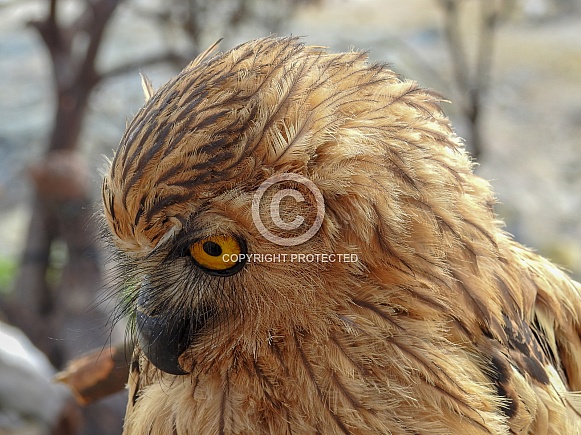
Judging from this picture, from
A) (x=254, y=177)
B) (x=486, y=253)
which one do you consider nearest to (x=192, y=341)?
(x=254, y=177)

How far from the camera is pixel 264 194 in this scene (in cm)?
130

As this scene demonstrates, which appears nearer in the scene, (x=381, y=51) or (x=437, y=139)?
(x=437, y=139)

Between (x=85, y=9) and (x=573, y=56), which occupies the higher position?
(x=573, y=56)

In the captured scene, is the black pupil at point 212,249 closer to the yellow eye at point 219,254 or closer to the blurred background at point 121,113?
the yellow eye at point 219,254

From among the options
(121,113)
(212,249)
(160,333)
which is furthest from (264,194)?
(121,113)

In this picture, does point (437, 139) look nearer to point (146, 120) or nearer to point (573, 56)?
point (146, 120)

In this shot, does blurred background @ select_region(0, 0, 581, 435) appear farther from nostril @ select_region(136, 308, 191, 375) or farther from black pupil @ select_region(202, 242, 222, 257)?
black pupil @ select_region(202, 242, 222, 257)

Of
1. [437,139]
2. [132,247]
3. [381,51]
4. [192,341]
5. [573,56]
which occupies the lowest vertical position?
[192,341]

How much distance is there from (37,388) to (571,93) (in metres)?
11.5

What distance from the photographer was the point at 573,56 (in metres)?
14.0

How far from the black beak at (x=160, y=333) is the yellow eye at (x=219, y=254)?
0.58 feet

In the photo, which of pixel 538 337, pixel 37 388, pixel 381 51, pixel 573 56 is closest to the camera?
pixel 538 337

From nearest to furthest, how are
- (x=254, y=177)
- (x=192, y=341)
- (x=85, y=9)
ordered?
(x=254, y=177) < (x=192, y=341) < (x=85, y=9)

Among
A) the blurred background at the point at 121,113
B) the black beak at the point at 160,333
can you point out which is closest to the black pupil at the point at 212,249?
the black beak at the point at 160,333
